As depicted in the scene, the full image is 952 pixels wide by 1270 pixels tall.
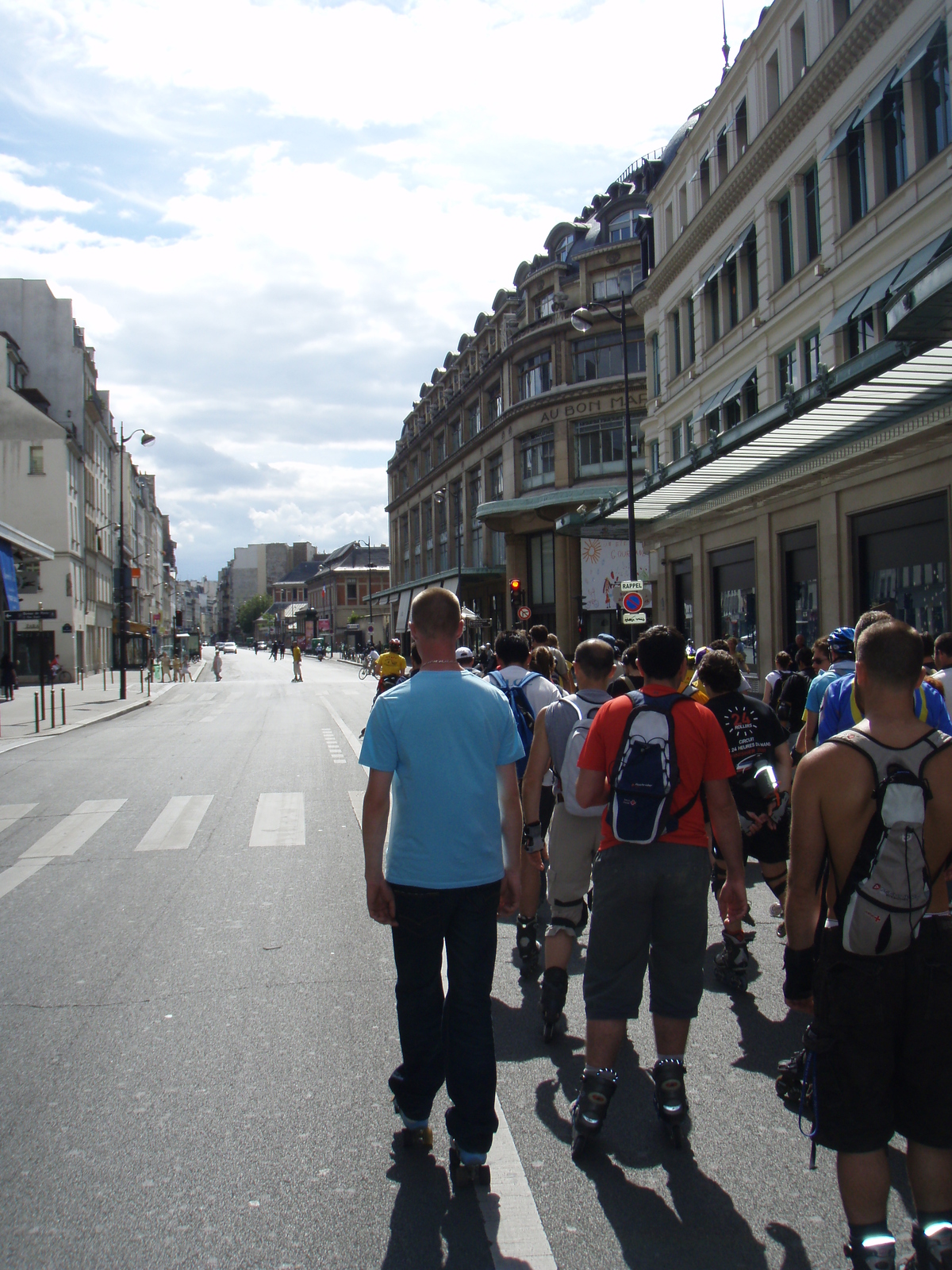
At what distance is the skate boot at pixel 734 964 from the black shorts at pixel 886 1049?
2.42 metres

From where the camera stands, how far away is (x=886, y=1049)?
2.64 m

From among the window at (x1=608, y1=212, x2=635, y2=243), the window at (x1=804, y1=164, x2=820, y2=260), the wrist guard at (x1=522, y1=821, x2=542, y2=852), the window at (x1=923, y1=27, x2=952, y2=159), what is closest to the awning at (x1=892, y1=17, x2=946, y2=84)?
the window at (x1=923, y1=27, x2=952, y2=159)

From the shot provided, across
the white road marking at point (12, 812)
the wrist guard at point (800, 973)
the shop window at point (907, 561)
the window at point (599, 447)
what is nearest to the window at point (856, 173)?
the shop window at point (907, 561)

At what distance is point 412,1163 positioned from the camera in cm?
333

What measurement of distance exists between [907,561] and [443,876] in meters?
16.4

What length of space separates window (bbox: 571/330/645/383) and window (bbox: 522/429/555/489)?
11.5 feet

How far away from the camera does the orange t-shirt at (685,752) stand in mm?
3596

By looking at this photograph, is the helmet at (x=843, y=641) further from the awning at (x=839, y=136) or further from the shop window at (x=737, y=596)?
the shop window at (x=737, y=596)

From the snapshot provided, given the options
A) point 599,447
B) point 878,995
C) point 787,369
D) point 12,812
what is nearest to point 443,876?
point 878,995

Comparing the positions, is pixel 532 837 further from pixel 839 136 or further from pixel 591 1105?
pixel 839 136

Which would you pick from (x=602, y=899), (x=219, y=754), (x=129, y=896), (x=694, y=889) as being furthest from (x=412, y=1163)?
(x=219, y=754)

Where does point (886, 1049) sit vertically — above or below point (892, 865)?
below

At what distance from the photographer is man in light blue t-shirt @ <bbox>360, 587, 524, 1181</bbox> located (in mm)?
3250

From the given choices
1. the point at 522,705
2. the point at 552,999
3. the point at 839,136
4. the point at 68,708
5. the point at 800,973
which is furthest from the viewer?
the point at 68,708
